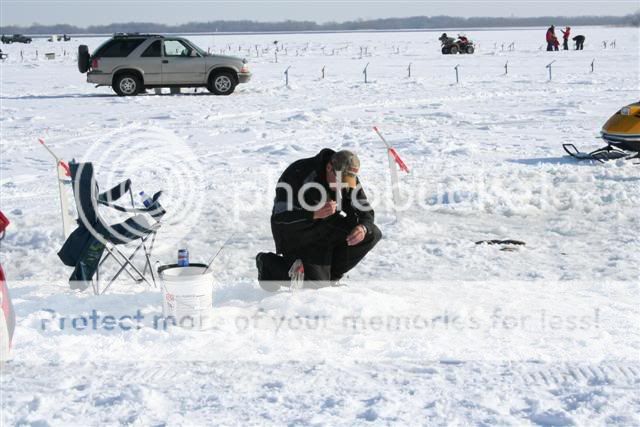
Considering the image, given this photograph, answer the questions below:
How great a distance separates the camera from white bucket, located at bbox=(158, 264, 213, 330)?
4570mm

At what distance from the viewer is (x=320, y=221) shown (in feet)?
16.5

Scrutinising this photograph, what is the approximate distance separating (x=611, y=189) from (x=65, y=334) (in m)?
6.16

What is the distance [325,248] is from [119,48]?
14441 millimetres

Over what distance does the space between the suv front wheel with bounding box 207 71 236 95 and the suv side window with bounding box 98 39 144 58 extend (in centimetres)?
185

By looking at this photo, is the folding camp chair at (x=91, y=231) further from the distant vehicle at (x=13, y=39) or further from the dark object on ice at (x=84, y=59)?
the distant vehicle at (x=13, y=39)

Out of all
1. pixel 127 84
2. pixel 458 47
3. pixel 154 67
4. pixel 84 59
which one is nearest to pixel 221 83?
pixel 154 67

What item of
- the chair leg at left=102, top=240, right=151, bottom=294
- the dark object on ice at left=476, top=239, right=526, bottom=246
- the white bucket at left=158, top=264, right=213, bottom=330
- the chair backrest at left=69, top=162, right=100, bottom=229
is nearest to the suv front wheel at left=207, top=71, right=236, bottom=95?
the dark object on ice at left=476, top=239, right=526, bottom=246

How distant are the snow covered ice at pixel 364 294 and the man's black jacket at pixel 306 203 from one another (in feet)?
1.34

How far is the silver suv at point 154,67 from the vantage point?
1816cm

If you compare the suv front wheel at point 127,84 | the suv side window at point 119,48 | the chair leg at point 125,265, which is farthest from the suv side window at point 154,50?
the chair leg at point 125,265

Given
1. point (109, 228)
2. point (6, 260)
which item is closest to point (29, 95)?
point (6, 260)

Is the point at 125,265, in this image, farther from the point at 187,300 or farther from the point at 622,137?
the point at 622,137

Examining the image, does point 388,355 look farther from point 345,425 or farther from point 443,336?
point 345,425

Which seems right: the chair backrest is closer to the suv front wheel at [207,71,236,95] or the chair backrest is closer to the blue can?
the blue can
